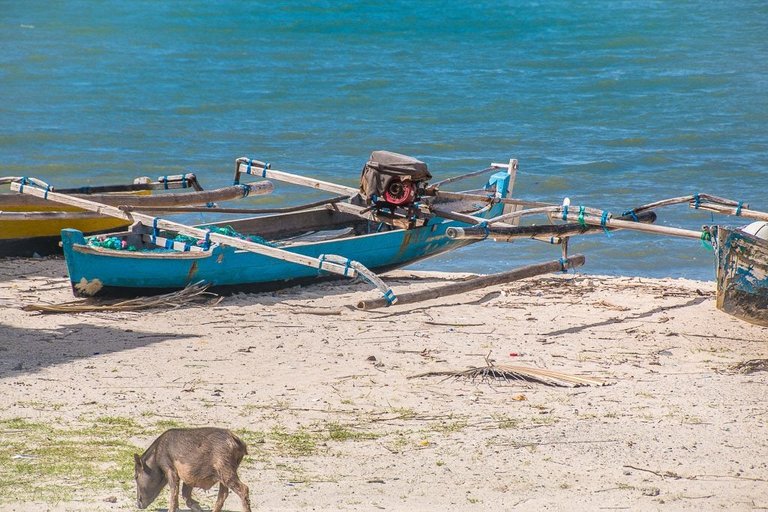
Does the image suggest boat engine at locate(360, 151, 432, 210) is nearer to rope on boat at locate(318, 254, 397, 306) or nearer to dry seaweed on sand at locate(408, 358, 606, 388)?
rope on boat at locate(318, 254, 397, 306)

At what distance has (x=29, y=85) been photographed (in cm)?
2908

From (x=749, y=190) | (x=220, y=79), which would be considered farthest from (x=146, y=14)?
(x=749, y=190)

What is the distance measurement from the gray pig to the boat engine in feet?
19.3

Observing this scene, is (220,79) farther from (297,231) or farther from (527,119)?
(297,231)

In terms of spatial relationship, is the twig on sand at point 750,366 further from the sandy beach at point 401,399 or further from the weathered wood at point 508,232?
the weathered wood at point 508,232

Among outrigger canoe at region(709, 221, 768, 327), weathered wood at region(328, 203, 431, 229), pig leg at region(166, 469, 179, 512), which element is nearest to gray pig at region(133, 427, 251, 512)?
pig leg at region(166, 469, 179, 512)

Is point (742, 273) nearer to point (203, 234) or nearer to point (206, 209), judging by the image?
point (203, 234)

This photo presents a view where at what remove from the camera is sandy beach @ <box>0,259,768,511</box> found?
582cm

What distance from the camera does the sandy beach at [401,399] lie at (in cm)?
582

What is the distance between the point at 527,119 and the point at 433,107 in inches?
93.6

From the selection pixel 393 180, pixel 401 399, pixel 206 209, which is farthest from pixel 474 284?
pixel 206 209

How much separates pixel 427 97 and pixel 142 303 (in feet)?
59.0

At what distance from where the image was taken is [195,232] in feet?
33.1

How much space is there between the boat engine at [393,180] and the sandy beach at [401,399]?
933 mm
